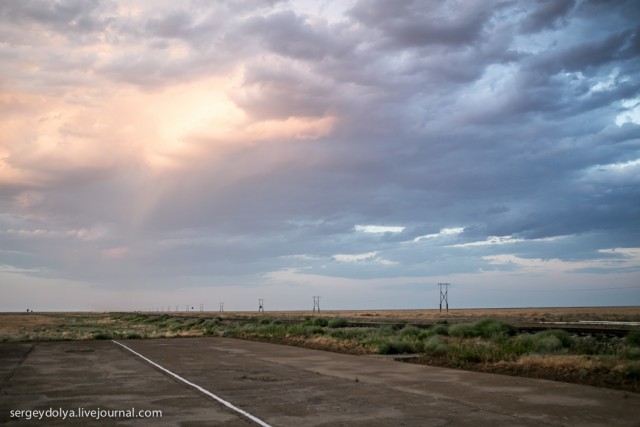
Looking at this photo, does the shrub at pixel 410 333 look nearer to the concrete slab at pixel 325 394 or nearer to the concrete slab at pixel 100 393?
the concrete slab at pixel 325 394

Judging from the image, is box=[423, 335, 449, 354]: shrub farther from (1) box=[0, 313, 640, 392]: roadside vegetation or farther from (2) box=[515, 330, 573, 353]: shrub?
(2) box=[515, 330, 573, 353]: shrub

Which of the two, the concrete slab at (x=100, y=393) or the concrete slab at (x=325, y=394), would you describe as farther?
the concrete slab at (x=100, y=393)

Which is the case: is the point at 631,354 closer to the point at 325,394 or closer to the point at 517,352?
the point at 517,352

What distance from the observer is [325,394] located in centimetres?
1316

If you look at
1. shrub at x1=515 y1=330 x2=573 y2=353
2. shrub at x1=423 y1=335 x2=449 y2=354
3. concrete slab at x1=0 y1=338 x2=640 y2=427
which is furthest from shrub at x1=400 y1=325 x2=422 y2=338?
concrete slab at x1=0 y1=338 x2=640 y2=427

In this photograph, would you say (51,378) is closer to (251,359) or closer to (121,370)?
(121,370)

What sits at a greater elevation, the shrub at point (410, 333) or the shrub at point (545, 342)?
the shrub at point (545, 342)

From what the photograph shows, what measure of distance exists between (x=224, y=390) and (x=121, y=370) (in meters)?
6.73

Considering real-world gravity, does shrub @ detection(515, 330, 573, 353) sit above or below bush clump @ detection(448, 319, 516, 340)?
above

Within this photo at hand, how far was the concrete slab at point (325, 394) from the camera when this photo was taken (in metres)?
10.2

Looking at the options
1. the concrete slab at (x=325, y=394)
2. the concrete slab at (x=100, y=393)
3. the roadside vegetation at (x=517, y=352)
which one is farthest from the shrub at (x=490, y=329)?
the concrete slab at (x=100, y=393)

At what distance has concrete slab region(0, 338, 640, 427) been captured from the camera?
33.4ft

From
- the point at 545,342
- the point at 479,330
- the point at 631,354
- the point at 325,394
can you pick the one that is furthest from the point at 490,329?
the point at 325,394

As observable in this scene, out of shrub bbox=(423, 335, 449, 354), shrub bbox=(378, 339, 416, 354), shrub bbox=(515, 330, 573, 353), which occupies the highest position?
shrub bbox=(515, 330, 573, 353)
